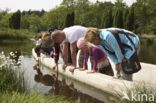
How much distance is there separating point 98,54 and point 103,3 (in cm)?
5532

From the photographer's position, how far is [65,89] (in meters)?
4.61

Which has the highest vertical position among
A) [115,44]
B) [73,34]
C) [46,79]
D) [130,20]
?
[130,20]

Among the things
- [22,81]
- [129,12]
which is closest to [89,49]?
[22,81]

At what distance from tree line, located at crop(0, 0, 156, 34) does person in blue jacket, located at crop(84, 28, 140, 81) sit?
36.6 m

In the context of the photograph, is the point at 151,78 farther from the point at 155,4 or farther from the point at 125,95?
the point at 155,4

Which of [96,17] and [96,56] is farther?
[96,17]

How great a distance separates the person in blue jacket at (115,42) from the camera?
3.67m

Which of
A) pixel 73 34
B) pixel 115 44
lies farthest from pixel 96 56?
pixel 115 44

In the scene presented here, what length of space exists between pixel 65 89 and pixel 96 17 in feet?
169

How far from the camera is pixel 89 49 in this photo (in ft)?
15.3

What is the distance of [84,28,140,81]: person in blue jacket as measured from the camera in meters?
3.67

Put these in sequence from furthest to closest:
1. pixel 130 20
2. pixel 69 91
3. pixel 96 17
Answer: pixel 96 17, pixel 130 20, pixel 69 91

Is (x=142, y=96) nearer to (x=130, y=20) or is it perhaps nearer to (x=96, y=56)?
(x=96, y=56)

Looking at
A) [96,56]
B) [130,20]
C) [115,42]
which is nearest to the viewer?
[115,42]
